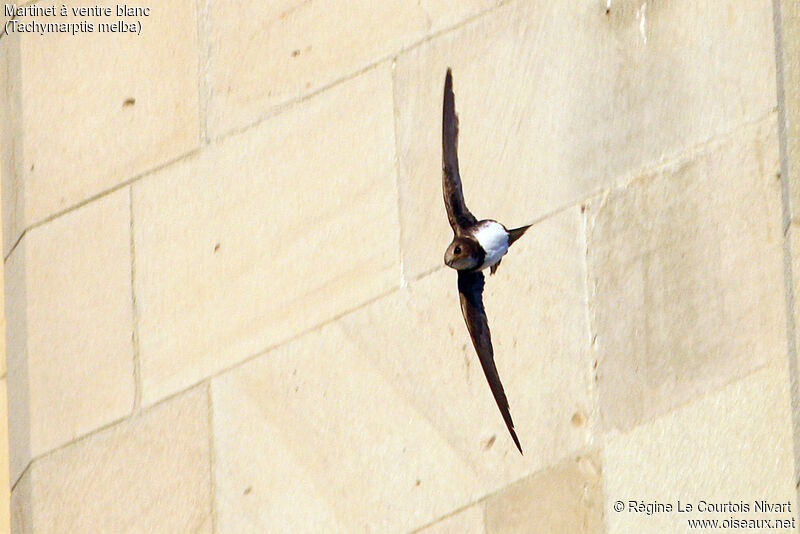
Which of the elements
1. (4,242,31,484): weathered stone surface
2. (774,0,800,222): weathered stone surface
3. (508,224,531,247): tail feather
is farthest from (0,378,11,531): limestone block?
(774,0,800,222): weathered stone surface

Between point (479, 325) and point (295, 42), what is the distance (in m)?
0.78

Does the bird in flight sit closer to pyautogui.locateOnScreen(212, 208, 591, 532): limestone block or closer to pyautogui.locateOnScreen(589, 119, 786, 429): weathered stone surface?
pyautogui.locateOnScreen(212, 208, 591, 532): limestone block

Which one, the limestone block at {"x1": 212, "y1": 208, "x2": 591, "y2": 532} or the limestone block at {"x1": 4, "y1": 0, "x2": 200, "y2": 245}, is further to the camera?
the limestone block at {"x1": 4, "y1": 0, "x2": 200, "y2": 245}

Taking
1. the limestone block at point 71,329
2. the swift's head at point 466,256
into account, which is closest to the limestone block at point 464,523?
the swift's head at point 466,256

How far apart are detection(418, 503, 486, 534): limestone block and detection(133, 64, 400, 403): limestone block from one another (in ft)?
1.53

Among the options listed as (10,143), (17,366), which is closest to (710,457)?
(17,366)

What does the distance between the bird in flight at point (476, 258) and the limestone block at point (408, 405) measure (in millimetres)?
17

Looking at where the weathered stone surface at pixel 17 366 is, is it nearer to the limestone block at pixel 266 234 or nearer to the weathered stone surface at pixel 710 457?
the limestone block at pixel 266 234

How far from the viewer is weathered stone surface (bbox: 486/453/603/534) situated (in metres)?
3.34

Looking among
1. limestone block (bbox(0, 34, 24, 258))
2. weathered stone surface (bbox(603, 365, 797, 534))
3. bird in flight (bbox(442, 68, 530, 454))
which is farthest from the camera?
limestone block (bbox(0, 34, 24, 258))

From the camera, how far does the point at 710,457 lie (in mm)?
3258

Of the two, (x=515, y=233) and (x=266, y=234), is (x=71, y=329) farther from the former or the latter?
(x=515, y=233)

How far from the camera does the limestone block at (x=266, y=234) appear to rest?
3656 mm

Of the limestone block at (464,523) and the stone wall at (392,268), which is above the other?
the stone wall at (392,268)
